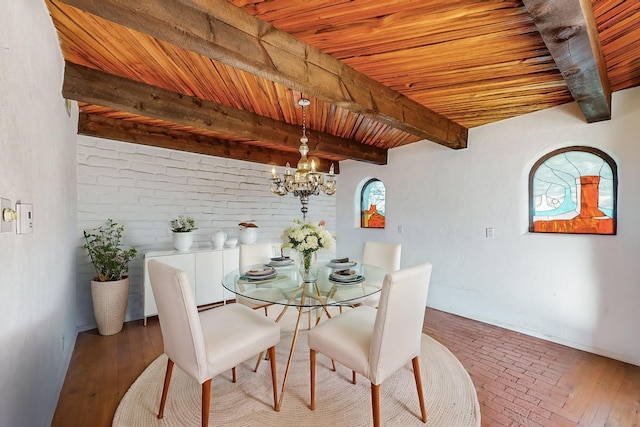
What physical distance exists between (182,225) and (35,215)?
2.07 m

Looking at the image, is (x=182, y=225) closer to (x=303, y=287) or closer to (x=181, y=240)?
(x=181, y=240)

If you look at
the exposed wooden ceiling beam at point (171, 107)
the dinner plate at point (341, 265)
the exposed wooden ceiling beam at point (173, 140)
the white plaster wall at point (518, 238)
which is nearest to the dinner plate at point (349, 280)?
the dinner plate at point (341, 265)

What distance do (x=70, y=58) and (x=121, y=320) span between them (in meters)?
2.38

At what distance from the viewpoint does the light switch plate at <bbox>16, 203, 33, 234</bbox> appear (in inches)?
42.9

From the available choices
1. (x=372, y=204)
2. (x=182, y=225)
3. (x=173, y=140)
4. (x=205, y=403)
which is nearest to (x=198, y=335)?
(x=205, y=403)

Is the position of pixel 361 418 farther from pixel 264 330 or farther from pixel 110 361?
pixel 110 361

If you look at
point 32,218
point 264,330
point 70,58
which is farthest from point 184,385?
point 70,58

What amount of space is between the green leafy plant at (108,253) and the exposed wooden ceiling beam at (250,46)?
2.18 meters

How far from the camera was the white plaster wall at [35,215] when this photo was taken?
1001 mm

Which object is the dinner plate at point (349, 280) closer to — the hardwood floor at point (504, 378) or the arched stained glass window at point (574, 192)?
the hardwood floor at point (504, 378)

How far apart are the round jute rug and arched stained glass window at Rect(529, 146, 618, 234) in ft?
5.72

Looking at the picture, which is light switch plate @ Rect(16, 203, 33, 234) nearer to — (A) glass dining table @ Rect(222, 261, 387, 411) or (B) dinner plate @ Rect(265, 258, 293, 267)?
(A) glass dining table @ Rect(222, 261, 387, 411)

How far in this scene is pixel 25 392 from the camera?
1174 millimetres

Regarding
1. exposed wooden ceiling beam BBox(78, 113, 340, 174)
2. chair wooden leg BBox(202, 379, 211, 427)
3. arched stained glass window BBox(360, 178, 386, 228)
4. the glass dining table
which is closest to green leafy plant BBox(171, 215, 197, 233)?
exposed wooden ceiling beam BBox(78, 113, 340, 174)
